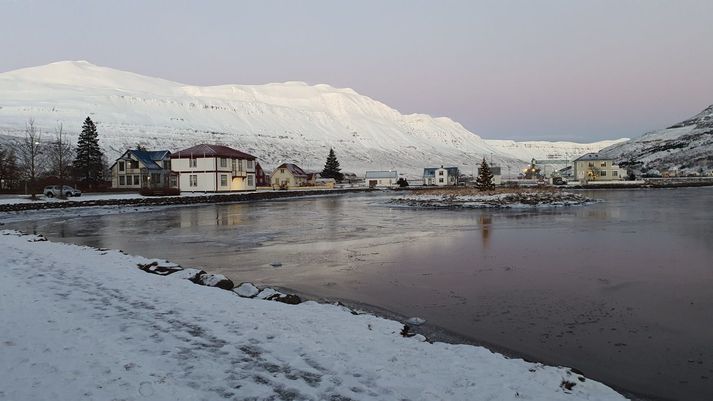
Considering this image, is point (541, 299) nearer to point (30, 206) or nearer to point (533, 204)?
point (533, 204)

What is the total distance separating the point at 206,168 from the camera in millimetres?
70750

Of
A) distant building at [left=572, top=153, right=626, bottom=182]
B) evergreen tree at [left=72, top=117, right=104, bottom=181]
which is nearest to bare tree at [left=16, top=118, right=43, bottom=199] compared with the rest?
evergreen tree at [left=72, top=117, right=104, bottom=181]

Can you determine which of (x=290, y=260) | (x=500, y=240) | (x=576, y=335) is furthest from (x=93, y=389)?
(x=500, y=240)

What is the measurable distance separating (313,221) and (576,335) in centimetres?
2493

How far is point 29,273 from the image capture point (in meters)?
11.4

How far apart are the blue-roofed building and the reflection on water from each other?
47.0 m

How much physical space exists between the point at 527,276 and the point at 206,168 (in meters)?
63.7

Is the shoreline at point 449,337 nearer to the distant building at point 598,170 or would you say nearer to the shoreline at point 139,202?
the shoreline at point 139,202

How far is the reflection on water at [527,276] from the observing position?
752cm

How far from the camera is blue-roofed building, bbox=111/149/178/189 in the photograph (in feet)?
236

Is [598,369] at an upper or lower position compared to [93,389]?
lower

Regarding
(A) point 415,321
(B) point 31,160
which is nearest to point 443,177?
(B) point 31,160

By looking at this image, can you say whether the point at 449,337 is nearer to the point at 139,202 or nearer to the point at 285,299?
the point at 285,299

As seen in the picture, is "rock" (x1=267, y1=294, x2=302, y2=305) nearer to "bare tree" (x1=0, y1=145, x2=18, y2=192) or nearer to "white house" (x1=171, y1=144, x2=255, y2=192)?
"bare tree" (x1=0, y1=145, x2=18, y2=192)
